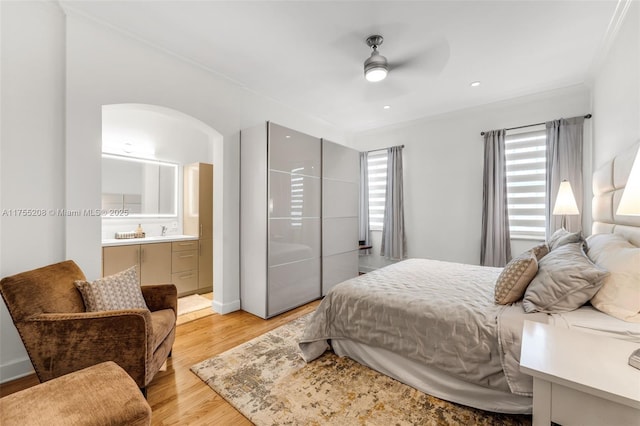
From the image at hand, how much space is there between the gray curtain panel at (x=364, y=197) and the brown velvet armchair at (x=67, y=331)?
4.02 metres

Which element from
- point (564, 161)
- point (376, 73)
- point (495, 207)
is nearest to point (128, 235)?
point (376, 73)

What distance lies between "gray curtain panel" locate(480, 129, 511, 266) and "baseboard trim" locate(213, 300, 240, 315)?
11.1ft

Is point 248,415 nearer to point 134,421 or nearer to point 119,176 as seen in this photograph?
point 134,421

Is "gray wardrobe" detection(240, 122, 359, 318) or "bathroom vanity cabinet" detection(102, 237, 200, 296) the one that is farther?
"bathroom vanity cabinet" detection(102, 237, 200, 296)

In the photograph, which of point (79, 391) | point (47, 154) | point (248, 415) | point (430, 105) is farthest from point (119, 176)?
point (430, 105)

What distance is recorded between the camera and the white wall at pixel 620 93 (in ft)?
6.24

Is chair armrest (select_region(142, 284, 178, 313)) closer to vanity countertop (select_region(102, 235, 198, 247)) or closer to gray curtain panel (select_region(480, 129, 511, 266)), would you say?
vanity countertop (select_region(102, 235, 198, 247))

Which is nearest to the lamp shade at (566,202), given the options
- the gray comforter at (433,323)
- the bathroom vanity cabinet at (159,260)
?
the gray comforter at (433,323)

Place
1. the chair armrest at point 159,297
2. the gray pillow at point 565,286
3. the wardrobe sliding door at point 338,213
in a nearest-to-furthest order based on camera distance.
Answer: the gray pillow at point 565,286
the chair armrest at point 159,297
the wardrobe sliding door at point 338,213

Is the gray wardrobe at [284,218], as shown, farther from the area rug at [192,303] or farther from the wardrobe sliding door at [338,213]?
the area rug at [192,303]

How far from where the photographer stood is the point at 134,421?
1.08 meters

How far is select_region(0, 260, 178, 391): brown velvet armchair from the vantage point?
1484 mm

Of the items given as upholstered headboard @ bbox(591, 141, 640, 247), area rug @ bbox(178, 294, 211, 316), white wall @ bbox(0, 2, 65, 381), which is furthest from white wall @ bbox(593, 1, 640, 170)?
area rug @ bbox(178, 294, 211, 316)

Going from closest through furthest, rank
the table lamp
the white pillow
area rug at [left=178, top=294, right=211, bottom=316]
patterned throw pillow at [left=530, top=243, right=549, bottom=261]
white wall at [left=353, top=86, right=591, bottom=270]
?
the white pillow < patterned throw pillow at [left=530, top=243, right=549, bottom=261] < the table lamp < area rug at [left=178, top=294, right=211, bottom=316] < white wall at [left=353, top=86, right=591, bottom=270]
